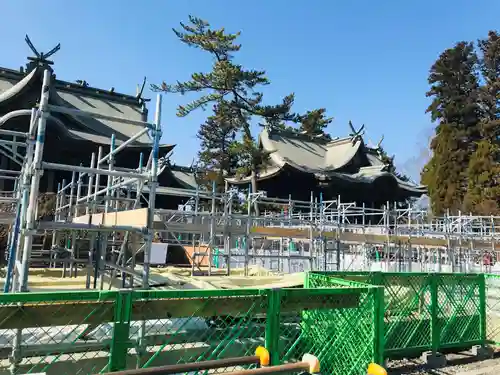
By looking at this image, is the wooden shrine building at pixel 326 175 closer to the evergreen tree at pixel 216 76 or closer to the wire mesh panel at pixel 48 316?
the evergreen tree at pixel 216 76

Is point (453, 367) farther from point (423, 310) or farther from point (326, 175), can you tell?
point (326, 175)

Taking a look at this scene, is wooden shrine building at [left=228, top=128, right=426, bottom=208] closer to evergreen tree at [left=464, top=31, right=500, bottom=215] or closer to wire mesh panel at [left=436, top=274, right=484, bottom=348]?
evergreen tree at [left=464, top=31, right=500, bottom=215]

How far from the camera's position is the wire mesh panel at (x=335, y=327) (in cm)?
412

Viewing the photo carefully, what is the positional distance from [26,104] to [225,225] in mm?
12810

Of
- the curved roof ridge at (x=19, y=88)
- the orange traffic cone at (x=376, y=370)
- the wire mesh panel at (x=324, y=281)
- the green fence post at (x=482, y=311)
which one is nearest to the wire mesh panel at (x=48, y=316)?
the orange traffic cone at (x=376, y=370)

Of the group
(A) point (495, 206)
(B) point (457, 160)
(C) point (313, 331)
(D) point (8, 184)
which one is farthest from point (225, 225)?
(B) point (457, 160)

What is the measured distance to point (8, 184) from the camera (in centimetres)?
1872

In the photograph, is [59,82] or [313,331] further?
[59,82]

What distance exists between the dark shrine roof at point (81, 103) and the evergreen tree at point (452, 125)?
2218 centimetres

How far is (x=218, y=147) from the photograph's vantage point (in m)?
46.1

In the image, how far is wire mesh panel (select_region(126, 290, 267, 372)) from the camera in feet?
11.3

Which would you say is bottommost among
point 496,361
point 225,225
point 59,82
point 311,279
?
point 496,361

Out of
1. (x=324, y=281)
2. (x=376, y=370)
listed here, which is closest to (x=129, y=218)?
(x=324, y=281)

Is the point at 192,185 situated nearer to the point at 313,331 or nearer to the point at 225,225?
the point at 225,225
